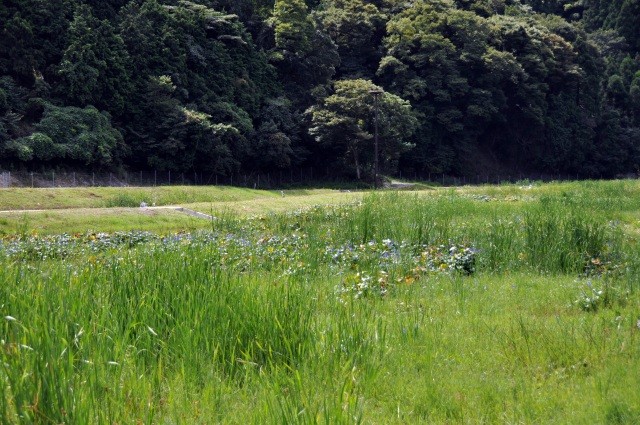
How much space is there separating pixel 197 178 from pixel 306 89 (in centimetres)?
1249

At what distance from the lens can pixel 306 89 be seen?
53.0m

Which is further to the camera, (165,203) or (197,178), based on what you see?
(197,178)

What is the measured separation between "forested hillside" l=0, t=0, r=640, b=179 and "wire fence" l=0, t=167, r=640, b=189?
623 millimetres

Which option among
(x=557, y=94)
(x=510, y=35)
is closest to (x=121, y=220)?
(x=510, y=35)

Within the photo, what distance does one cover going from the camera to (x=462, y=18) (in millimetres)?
58031

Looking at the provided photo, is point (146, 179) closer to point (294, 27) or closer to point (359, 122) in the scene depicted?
point (359, 122)

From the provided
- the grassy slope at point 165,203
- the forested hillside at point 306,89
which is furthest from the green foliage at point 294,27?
the grassy slope at point 165,203

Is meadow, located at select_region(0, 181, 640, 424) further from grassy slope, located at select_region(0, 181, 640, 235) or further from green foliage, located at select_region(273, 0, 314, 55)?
green foliage, located at select_region(273, 0, 314, 55)

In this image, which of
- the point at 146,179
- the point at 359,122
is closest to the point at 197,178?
the point at 146,179

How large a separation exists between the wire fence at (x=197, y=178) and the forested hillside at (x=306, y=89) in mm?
623

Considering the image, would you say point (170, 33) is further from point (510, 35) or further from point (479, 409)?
point (479, 409)

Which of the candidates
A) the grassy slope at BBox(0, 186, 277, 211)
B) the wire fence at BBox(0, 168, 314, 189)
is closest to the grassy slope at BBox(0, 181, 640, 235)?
the grassy slope at BBox(0, 186, 277, 211)

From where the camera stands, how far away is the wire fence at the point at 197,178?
36156 mm

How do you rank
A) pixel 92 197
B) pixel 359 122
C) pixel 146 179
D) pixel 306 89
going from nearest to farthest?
pixel 92 197, pixel 146 179, pixel 359 122, pixel 306 89
